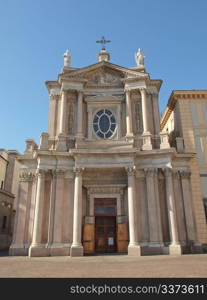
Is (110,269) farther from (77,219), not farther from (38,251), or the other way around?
(38,251)

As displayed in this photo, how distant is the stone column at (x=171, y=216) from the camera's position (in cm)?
1672

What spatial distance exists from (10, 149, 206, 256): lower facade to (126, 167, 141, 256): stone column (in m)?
0.06

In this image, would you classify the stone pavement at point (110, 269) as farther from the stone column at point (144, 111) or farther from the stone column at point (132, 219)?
the stone column at point (144, 111)

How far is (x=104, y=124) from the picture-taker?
22594mm

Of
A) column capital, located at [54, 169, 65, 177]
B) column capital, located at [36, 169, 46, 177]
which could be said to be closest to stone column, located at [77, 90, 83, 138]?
column capital, located at [54, 169, 65, 177]

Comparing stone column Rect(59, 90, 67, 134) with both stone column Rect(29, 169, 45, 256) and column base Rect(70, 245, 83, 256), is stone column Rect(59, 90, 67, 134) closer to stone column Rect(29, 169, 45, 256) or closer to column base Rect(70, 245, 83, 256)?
stone column Rect(29, 169, 45, 256)

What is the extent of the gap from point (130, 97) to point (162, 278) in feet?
56.0

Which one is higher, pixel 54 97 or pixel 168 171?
pixel 54 97

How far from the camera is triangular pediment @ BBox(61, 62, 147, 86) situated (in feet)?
75.1

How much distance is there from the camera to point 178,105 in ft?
75.9

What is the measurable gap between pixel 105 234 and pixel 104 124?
31.1ft

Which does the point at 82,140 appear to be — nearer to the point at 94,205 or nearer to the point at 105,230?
the point at 94,205

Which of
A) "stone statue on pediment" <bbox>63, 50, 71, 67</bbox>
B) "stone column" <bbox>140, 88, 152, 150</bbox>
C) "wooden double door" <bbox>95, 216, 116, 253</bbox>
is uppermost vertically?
"stone statue on pediment" <bbox>63, 50, 71, 67</bbox>

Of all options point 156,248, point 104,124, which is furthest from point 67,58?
point 156,248
